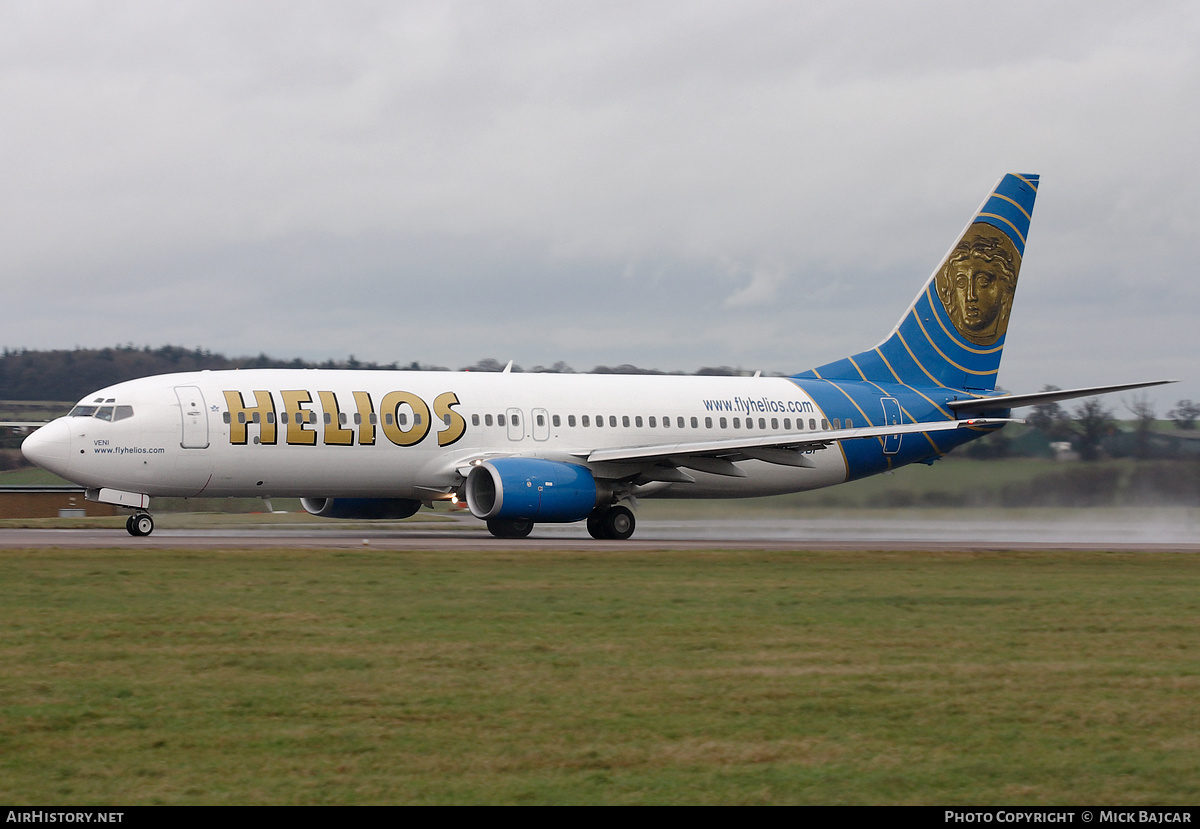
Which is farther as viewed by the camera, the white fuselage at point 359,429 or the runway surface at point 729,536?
the white fuselage at point 359,429

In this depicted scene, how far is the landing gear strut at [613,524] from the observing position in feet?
106

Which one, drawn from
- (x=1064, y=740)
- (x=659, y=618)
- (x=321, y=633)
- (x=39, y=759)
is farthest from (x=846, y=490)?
(x=39, y=759)

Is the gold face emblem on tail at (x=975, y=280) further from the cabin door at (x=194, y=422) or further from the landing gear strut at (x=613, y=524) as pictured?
the cabin door at (x=194, y=422)

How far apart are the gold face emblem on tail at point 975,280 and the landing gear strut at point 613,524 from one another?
41.7 feet

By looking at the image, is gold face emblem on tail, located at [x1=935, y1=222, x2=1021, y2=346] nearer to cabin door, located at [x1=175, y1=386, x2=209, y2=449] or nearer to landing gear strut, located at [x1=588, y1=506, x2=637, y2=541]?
landing gear strut, located at [x1=588, y1=506, x2=637, y2=541]

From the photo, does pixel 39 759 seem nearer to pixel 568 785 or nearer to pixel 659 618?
pixel 568 785

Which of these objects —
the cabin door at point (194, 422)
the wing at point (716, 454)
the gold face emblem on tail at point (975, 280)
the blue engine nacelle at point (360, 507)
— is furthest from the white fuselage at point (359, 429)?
the gold face emblem on tail at point (975, 280)

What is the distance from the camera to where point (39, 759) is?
785 centimetres

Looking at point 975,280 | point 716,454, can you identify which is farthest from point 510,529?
point 975,280

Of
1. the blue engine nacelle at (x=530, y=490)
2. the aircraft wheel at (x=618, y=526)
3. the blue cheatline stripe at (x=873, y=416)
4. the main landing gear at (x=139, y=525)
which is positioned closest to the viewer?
the main landing gear at (x=139, y=525)

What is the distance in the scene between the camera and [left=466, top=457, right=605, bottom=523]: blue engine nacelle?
29000 millimetres

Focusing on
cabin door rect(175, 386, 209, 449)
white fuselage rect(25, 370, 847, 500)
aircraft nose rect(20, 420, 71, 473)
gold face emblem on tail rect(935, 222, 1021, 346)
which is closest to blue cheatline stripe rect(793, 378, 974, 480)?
white fuselage rect(25, 370, 847, 500)

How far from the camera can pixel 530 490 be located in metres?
29.2

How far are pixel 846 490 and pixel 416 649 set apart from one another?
2704 cm
